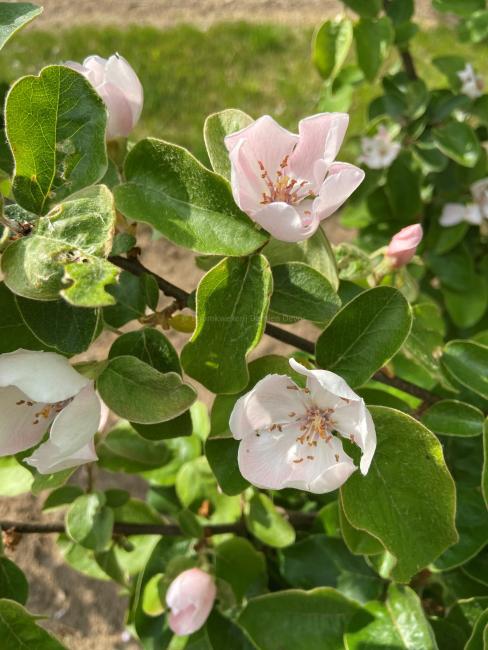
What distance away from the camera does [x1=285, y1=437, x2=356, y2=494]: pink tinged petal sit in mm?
770

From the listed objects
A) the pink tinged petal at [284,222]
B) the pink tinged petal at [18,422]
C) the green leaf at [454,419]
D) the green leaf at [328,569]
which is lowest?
the green leaf at [328,569]

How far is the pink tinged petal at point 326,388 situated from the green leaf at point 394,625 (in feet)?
Answer: 1.32

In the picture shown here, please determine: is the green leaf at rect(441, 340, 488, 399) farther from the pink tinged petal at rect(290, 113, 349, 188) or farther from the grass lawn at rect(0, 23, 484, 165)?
A: the grass lawn at rect(0, 23, 484, 165)

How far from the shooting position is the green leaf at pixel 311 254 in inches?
35.0

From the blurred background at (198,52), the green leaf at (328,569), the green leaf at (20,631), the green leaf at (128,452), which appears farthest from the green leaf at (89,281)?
the blurred background at (198,52)

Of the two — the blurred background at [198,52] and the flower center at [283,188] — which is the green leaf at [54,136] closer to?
the flower center at [283,188]

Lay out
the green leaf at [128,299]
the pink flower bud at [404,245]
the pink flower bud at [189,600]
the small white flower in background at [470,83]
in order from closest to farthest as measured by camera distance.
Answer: the green leaf at [128,299] → the pink flower bud at [404,245] → the pink flower bud at [189,600] → the small white flower in background at [470,83]

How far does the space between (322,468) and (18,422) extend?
359 mm

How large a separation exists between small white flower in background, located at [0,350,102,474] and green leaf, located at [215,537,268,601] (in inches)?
23.2

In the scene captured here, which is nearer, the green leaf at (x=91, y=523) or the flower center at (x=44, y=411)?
the flower center at (x=44, y=411)

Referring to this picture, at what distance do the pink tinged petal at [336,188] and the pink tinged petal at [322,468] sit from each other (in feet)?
0.90

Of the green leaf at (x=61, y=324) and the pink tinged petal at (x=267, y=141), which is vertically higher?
the pink tinged petal at (x=267, y=141)

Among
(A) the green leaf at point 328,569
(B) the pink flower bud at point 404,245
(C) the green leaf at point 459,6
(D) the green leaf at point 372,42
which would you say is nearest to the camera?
(B) the pink flower bud at point 404,245

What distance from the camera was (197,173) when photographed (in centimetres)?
80
